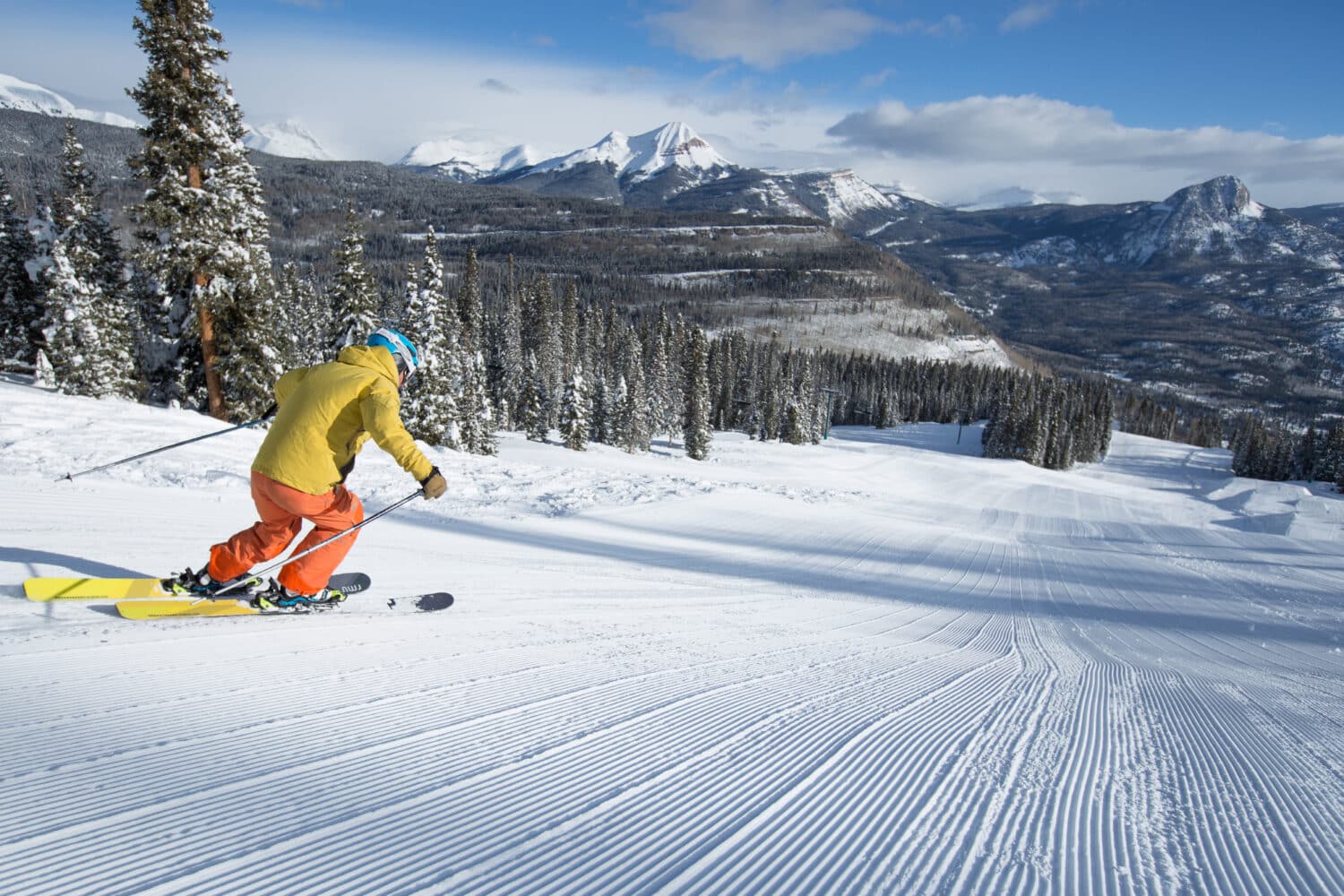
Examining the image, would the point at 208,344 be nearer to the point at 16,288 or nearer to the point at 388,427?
the point at 16,288

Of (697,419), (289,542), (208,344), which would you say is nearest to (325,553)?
(289,542)

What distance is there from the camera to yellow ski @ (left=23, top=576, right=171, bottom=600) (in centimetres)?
477

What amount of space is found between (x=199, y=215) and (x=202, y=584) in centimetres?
1826

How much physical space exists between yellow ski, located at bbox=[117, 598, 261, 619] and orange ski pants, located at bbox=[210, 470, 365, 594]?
26 centimetres

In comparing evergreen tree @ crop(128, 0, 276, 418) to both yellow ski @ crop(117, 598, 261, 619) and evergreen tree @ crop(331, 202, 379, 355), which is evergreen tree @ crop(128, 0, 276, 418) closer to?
evergreen tree @ crop(331, 202, 379, 355)

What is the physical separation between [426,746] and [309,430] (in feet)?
8.70

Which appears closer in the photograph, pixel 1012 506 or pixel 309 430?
pixel 309 430

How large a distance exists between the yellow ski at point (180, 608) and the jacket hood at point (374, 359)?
2.13 metres

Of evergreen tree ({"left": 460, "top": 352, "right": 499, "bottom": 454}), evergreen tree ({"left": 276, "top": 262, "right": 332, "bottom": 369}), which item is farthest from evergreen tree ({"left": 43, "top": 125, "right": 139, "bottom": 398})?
evergreen tree ({"left": 276, "top": 262, "right": 332, "bottom": 369})

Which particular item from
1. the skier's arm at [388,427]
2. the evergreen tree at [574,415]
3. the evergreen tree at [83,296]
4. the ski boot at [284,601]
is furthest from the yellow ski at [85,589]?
the evergreen tree at [574,415]

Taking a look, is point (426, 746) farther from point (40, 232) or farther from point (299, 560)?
point (40, 232)

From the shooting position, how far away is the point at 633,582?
877 centimetres

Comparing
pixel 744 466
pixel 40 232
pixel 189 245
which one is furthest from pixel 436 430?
pixel 744 466

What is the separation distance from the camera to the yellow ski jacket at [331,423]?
4863 mm
